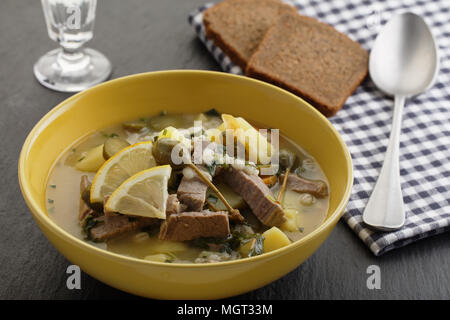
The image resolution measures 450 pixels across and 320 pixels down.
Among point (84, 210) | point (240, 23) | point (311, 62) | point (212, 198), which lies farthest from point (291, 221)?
point (240, 23)

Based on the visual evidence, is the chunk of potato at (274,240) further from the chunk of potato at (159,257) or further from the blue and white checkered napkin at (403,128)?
the blue and white checkered napkin at (403,128)

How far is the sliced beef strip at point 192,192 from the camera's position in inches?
75.4

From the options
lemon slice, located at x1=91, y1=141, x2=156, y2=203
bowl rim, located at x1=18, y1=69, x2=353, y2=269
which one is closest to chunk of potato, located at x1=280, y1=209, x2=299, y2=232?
bowl rim, located at x1=18, y1=69, x2=353, y2=269

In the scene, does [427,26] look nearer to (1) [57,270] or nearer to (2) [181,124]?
(2) [181,124]

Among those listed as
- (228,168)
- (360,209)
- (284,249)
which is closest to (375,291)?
(360,209)

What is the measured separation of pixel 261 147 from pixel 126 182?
0.58 m

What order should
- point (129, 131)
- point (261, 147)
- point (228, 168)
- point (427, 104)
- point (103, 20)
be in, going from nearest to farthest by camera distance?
point (228, 168) → point (261, 147) → point (129, 131) → point (427, 104) → point (103, 20)

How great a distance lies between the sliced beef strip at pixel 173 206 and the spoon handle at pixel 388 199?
29.2 inches

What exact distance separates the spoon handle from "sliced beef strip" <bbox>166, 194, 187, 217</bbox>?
74cm

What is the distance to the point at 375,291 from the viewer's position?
2053mm

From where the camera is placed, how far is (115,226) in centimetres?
192

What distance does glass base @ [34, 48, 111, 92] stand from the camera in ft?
9.68

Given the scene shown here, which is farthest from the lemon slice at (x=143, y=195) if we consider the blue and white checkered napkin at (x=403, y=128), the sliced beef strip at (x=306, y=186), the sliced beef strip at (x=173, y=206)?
the blue and white checkered napkin at (x=403, y=128)

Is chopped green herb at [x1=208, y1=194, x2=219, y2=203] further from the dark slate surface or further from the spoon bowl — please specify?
the spoon bowl
